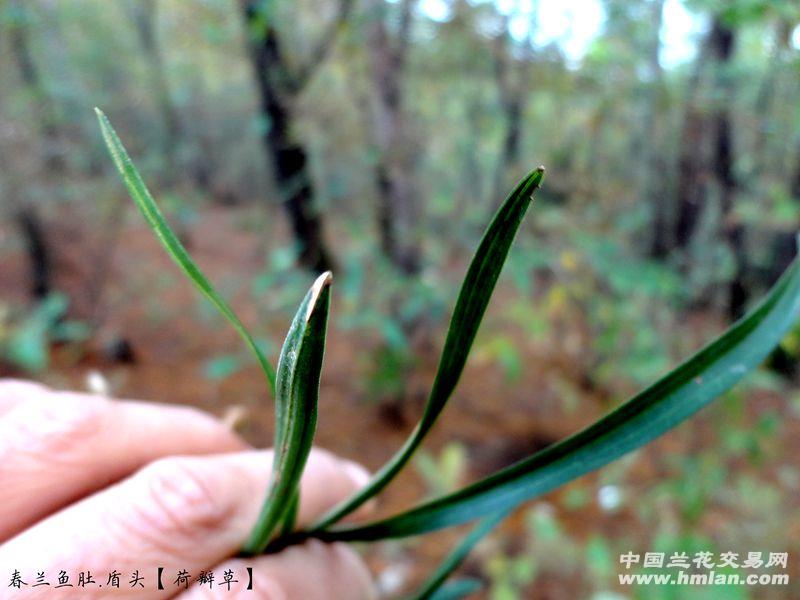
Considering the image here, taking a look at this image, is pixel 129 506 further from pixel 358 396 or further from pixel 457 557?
pixel 358 396

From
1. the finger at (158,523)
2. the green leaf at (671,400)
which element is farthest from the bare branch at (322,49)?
the green leaf at (671,400)

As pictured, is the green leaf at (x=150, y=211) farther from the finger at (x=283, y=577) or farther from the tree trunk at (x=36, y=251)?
the tree trunk at (x=36, y=251)

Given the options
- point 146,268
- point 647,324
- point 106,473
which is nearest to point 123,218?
point 146,268

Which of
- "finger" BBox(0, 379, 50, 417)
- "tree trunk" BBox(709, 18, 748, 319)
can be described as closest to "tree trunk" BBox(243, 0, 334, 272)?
"tree trunk" BBox(709, 18, 748, 319)

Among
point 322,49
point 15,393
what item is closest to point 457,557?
point 15,393

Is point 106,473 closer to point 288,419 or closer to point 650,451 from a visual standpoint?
point 288,419

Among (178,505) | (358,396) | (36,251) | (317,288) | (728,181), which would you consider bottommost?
(178,505)
